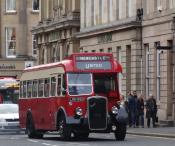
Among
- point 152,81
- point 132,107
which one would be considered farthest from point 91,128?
point 152,81

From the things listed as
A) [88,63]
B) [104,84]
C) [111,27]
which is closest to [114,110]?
[104,84]

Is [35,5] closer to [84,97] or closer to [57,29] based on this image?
[57,29]

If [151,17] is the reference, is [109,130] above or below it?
below

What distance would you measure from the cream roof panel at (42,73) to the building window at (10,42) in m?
53.9

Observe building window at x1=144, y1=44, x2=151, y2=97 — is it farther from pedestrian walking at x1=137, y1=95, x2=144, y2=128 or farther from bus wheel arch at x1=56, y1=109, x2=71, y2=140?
bus wheel arch at x1=56, y1=109, x2=71, y2=140

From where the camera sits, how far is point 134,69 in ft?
181

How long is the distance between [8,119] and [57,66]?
27.7 feet

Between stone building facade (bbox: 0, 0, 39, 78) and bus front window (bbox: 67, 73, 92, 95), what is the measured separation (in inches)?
2278

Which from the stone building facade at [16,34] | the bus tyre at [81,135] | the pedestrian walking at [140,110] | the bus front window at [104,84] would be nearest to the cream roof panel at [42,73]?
the bus front window at [104,84]

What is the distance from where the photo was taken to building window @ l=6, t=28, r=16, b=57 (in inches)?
3684

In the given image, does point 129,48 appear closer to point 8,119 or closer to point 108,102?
point 8,119

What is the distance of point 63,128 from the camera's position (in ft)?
111

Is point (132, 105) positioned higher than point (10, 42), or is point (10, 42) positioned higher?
point (10, 42)

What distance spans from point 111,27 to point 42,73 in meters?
21.8
